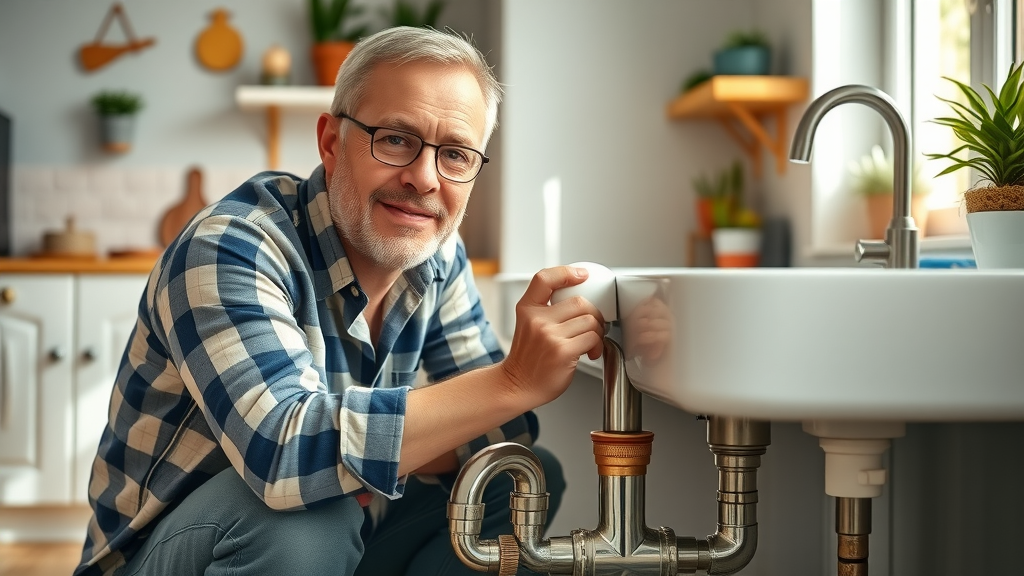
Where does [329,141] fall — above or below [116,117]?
below

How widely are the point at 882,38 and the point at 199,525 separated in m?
1.92

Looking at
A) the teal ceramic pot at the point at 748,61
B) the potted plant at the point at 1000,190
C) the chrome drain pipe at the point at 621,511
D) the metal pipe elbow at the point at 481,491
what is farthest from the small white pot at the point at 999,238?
the teal ceramic pot at the point at 748,61

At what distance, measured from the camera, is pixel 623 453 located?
99 cm

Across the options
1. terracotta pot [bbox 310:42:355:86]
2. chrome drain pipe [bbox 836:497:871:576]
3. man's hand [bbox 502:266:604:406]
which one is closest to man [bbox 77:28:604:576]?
man's hand [bbox 502:266:604:406]

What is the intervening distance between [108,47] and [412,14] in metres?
1.02

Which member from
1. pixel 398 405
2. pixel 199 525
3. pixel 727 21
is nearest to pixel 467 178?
pixel 398 405

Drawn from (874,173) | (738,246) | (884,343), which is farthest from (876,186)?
(884,343)

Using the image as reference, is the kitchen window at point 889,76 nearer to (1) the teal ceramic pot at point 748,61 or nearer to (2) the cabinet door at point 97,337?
(1) the teal ceramic pot at point 748,61

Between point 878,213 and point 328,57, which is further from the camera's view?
point 328,57

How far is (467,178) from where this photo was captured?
132 cm

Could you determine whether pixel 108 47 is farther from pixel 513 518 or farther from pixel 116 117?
pixel 513 518

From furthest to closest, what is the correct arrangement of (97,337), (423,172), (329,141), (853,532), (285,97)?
(285,97) → (97,337) → (329,141) → (423,172) → (853,532)

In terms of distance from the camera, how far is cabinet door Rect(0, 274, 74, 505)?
2965 mm

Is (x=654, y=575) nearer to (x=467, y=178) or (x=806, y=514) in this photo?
(x=806, y=514)
